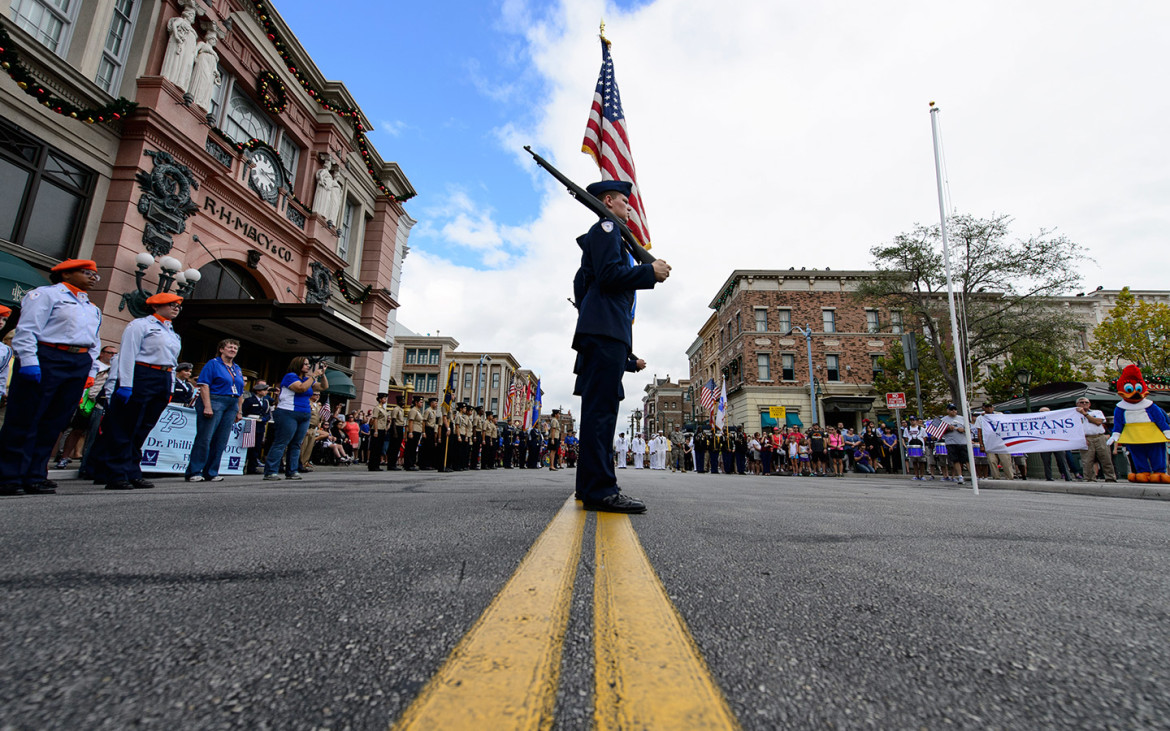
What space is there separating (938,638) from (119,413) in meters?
6.40

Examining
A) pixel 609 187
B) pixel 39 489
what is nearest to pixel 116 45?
pixel 39 489

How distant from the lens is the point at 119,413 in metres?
4.78

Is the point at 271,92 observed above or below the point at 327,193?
above

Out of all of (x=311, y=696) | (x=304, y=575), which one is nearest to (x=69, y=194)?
(x=304, y=575)

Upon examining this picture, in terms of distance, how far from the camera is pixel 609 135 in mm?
8359

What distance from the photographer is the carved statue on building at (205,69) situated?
40.9ft

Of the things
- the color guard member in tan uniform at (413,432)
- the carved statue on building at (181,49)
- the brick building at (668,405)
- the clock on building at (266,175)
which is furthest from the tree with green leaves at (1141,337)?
the brick building at (668,405)

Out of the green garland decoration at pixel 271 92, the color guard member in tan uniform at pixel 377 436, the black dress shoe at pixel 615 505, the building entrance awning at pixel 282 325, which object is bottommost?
the black dress shoe at pixel 615 505

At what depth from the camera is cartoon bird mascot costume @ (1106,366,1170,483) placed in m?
8.95

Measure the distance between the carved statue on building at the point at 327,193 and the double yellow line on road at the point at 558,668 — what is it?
62.9ft

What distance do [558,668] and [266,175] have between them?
18252mm

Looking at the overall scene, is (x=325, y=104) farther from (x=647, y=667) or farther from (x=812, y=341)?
(x=812, y=341)

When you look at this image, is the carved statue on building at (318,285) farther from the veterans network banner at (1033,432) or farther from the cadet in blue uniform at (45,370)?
the veterans network banner at (1033,432)

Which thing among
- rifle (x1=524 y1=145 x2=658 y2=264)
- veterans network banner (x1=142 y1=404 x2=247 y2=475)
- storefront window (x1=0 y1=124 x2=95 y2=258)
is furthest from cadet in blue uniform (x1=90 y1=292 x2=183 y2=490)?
storefront window (x1=0 y1=124 x2=95 y2=258)
